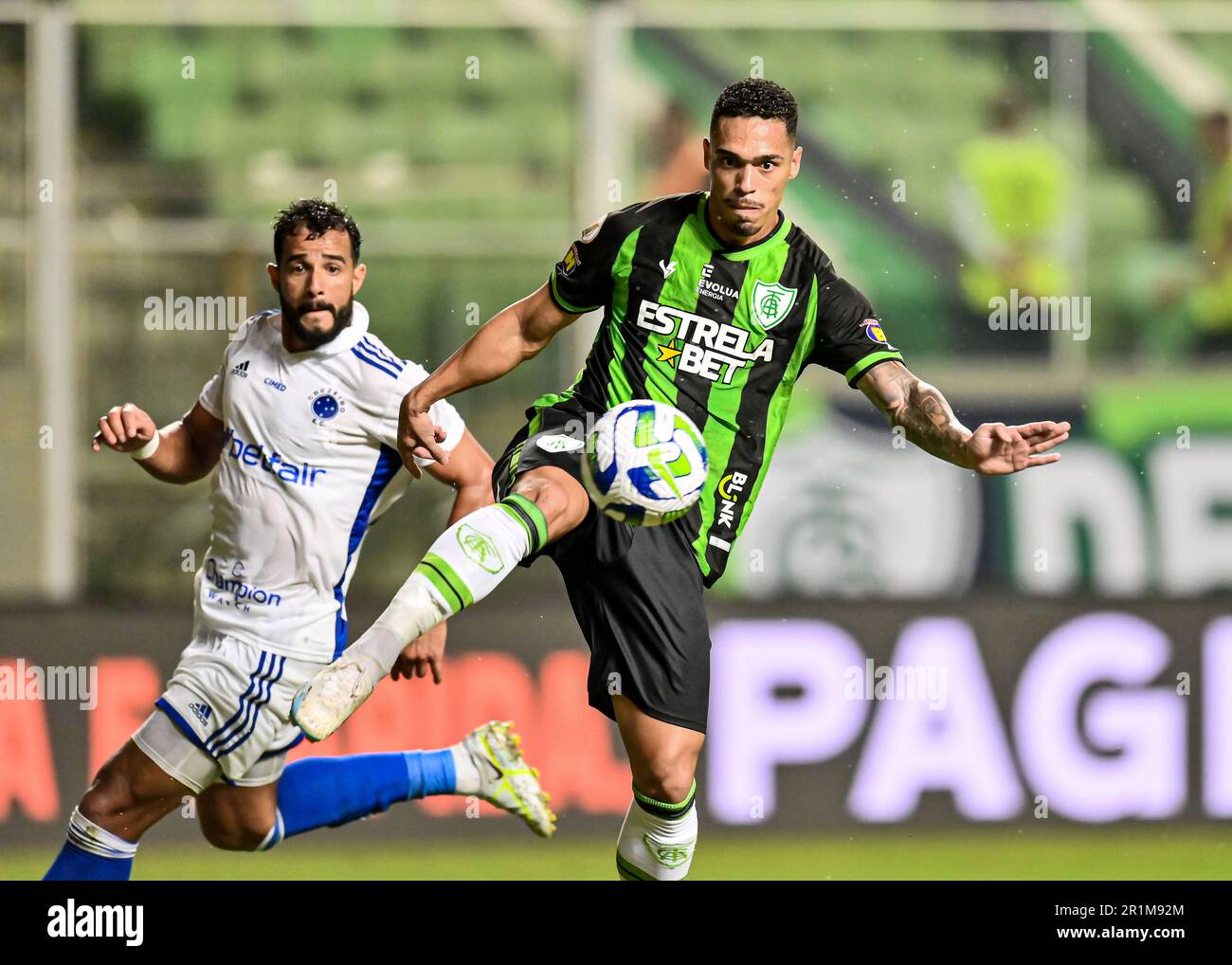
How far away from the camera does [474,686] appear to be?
267 inches

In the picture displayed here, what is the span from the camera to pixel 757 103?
4227mm

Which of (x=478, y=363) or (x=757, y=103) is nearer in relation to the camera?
(x=757, y=103)

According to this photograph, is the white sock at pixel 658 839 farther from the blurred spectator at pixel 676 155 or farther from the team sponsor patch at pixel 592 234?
the blurred spectator at pixel 676 155

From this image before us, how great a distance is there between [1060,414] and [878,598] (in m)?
2.06

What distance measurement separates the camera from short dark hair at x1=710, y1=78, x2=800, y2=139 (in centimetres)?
422

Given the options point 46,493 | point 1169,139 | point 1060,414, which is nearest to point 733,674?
point 1060,414

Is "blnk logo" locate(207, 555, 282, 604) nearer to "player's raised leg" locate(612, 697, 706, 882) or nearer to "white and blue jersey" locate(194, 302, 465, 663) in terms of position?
"white and blue jersey" locate(194, 302, 465, 663)

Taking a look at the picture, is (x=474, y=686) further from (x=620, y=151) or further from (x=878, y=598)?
(x=620, y=151)

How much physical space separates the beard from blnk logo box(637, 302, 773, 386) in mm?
850

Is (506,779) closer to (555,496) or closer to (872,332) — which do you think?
(555,496)

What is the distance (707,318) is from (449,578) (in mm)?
991

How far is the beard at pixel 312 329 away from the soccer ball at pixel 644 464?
0.92 meters

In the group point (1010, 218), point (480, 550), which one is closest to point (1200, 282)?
point (1010, 218)

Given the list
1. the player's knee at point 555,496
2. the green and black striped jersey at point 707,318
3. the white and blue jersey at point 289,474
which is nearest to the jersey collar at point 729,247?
the green and black striped jersey at point 707,318
